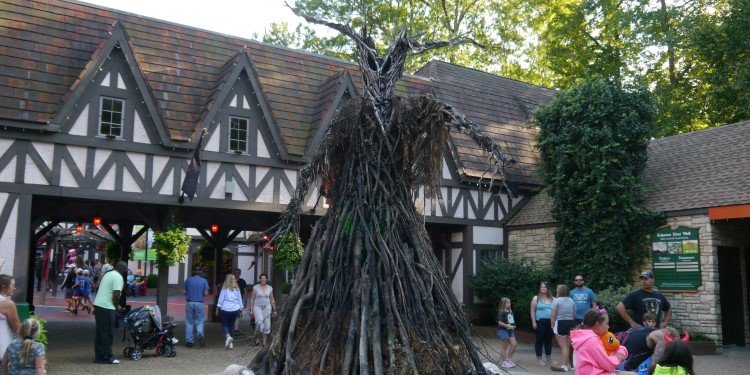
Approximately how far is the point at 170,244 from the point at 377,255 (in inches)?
371

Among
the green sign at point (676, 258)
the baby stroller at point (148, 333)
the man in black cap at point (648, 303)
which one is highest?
the green sign at point (676, 258)

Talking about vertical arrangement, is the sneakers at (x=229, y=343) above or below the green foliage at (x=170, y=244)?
below

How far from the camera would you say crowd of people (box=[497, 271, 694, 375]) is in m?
5.81

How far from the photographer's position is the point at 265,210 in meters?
16.2

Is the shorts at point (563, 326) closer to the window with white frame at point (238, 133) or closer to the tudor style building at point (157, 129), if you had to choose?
the tudor style building at point (157, 129)

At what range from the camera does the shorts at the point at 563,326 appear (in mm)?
11829

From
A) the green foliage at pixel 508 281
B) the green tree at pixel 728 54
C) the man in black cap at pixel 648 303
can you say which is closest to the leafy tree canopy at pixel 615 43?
the green tree at pixel 728 54

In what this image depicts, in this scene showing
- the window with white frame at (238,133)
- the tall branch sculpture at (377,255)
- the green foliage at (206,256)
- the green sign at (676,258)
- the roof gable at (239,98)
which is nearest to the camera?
the tall branch sculpture at (377,255)

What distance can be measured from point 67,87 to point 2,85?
1208 mm

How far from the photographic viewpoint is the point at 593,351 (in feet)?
19.2

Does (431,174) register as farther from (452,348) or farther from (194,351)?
(194,351)

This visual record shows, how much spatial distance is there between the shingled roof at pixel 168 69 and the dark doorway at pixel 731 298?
628cm

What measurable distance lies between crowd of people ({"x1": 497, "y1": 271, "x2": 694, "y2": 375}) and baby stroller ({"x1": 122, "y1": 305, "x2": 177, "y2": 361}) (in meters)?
6.09

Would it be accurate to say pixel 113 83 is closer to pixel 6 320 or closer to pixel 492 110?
pixel 6 320
